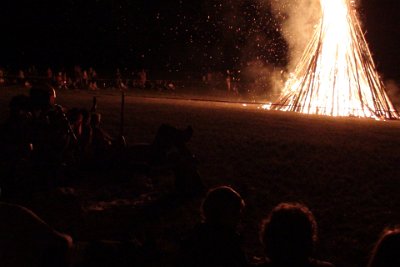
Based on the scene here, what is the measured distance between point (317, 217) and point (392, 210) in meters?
1.01

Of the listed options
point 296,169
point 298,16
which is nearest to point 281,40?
point 298,16

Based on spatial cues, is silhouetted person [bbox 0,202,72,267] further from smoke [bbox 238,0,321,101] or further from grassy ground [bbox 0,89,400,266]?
smoke [bbox 238,0,321,101]

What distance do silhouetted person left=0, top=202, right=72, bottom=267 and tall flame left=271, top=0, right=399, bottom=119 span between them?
1333 centimetres

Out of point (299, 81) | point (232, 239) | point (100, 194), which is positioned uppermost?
point (299, 81)

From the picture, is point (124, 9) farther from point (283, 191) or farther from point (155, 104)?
point (283, 191)

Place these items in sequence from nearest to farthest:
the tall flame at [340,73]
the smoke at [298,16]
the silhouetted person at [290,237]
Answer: the silhouetted person at [290,237] → the tall flame at [340,73] → the smoke at [298,16]

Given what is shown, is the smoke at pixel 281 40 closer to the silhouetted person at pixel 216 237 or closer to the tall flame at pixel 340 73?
the tall flame at pixel 340 73

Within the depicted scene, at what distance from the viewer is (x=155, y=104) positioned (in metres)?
16.3

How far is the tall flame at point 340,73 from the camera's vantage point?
15453mm

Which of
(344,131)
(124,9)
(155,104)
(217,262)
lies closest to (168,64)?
(124,9)

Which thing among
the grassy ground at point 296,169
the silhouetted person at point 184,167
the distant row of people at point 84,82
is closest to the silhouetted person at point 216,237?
the grassy ground at point 296,169

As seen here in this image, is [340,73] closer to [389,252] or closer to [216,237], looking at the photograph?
[216,237]

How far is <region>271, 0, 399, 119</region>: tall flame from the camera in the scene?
15.5m

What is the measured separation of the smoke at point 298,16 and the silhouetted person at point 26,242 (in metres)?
16.8
